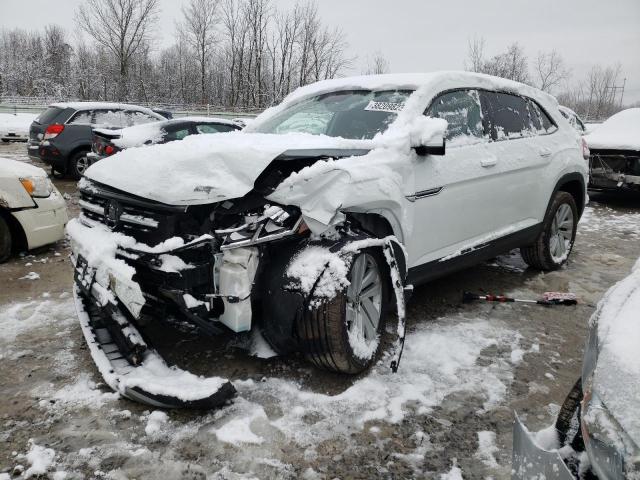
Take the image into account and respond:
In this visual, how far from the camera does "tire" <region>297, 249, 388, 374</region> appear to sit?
2.54 metres

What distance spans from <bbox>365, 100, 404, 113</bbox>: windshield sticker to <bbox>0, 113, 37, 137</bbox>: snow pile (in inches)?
684

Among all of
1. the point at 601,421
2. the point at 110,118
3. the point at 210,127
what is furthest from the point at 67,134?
the point at 601,421

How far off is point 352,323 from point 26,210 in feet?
11.9

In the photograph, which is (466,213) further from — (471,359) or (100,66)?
(100,66)

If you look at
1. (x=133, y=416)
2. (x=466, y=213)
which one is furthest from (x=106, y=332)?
(x=466, y=213)

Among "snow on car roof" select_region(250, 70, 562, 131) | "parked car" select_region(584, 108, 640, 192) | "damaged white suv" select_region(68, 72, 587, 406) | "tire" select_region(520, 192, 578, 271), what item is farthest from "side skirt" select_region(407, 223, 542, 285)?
"parked car" select_region(584, 108, 640, 192)

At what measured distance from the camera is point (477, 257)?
3840 millimetres

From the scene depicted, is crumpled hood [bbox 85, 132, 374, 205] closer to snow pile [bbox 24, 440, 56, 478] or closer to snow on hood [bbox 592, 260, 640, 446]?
snow pile [bbox 24, 440, 56, 478]

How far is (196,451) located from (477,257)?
253 cm

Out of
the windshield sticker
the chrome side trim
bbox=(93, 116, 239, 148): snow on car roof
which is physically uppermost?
the windshield sticker

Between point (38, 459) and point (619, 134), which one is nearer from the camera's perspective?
point (38, 459)

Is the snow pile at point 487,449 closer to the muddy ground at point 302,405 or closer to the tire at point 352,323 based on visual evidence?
the muddy ground at point 302,405

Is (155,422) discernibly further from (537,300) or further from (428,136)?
(537,300)

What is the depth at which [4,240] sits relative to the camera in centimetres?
473
